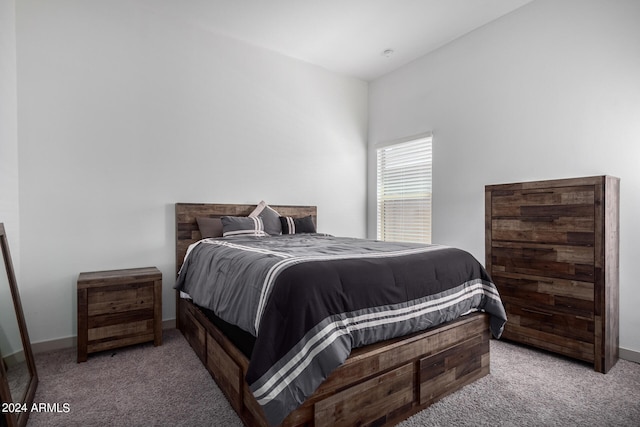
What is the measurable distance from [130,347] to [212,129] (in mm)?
2137

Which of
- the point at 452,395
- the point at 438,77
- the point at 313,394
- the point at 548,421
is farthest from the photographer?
the point at 438,77

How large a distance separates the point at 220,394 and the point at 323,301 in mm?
1018

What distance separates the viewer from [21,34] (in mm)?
2492

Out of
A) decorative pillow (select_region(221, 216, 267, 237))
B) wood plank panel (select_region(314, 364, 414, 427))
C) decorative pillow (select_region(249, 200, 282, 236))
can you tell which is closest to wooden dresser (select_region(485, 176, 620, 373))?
wood plank panel (select_region(314, 364, 414, 427))

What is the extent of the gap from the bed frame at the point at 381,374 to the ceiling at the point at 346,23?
8.90 ft

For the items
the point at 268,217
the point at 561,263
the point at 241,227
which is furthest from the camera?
the point at 268,217

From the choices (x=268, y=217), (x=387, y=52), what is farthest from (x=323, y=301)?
(x=387, y=52)

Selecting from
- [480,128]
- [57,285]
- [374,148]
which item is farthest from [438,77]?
[57,285]

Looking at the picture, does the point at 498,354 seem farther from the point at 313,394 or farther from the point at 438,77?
the point at 438,77

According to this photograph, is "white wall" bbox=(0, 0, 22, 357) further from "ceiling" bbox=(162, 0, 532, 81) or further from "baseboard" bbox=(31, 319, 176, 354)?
"ceiling" bbox=(162, 0, 532, 81)

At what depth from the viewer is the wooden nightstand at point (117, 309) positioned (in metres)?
2.35

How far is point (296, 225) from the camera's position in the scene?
3.55m

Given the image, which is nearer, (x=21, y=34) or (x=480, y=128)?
(x=21, y=34)

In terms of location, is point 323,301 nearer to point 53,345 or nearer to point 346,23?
point 53,345
